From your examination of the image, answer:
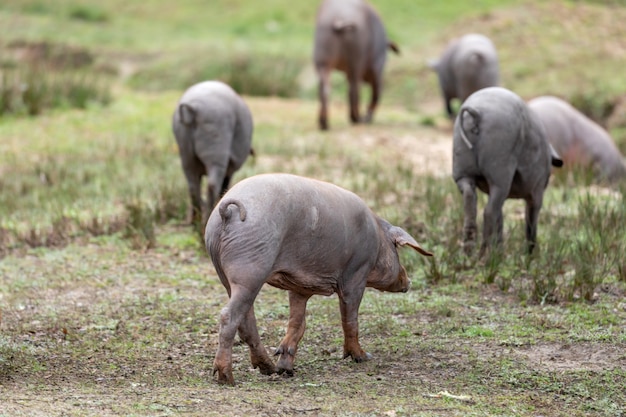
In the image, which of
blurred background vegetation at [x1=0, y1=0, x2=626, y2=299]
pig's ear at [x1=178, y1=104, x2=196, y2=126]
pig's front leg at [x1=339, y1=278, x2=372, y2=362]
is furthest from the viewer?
blurred background vegetation at [x1=0, y1=0, x2=626, y2=299]

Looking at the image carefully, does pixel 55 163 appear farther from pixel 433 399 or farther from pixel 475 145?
pixel 433 399

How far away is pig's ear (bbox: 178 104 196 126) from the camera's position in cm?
834

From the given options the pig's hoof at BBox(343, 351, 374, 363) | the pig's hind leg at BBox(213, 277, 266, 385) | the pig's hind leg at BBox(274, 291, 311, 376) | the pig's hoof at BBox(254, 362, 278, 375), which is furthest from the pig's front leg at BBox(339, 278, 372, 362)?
the pig's hind leg at BBox(213, 277, 266, 385)

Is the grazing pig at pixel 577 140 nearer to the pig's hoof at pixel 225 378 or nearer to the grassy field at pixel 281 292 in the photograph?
the grassy field at pixel 281 292

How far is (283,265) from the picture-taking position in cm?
511

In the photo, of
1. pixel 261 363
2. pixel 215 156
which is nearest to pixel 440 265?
pixel 215 156

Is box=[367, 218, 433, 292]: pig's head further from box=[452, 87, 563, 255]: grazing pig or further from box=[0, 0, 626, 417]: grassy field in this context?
box=[452, 87, 563, 255]: grazing pig

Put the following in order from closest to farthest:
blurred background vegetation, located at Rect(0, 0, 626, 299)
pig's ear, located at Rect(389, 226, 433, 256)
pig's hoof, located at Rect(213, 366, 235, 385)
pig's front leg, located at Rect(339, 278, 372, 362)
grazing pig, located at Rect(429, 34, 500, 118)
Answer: pig's hoof, located at Rect(213, 366, 235, 385) < pig's front leg, located at Rect(339, 278, 372, 362) < pig's ear, located at Rect(389, 226, 433, 256) < blurred background vegetation, located at Rect(0, 0, 626, 299) < grazing pig, located at Rect(429, 34, 500, 118)

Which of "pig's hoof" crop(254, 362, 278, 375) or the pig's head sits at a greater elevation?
the pig's head

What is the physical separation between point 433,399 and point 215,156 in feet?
12.9

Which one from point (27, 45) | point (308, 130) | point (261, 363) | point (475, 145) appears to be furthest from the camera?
point (27, 45)

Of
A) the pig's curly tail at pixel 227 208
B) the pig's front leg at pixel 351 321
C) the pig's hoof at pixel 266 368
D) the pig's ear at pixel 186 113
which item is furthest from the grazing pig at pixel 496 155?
the pig's curly tail at pixel 227 208

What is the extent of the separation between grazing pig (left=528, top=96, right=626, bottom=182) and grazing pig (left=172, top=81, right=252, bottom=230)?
4311mm

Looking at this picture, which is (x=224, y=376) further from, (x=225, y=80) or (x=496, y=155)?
(x=225, y=80)
